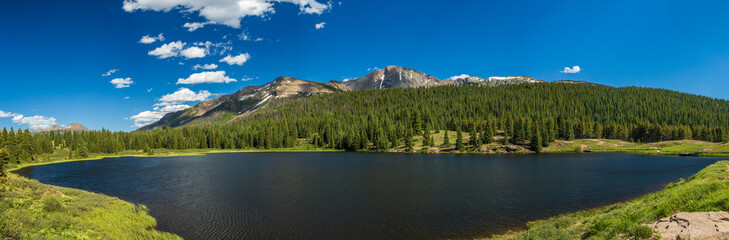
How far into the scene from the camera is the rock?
40.0ft

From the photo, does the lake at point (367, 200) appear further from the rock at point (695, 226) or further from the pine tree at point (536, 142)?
the pine tree at point (536, 142)

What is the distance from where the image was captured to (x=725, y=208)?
1412cm

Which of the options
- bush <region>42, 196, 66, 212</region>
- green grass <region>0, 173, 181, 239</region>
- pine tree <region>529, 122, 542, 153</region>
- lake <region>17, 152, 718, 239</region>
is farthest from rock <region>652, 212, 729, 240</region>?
pine tree <region>529, 122, 542, 153</region>

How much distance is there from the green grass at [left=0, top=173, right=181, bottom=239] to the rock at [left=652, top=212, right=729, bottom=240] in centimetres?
3113

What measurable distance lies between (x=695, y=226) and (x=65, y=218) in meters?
37.8

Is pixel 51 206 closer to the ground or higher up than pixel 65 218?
higher up

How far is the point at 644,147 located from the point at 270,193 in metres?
177

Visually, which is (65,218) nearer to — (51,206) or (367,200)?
(51,206)

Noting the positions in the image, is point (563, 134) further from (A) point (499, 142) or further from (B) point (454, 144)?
(B) point (454, 144)

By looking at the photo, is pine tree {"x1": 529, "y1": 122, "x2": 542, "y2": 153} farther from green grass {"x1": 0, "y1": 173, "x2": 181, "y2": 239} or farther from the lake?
green grass {"x1": 0, "y1": 173, "x2": 181, "y2": 239}

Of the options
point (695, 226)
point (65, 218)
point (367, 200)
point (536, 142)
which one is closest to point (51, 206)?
point (65, 218)

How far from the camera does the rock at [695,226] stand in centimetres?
1220

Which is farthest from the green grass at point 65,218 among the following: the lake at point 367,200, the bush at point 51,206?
the lake at point 367,200

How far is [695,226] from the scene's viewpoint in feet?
42.6
